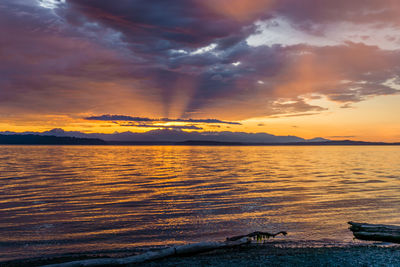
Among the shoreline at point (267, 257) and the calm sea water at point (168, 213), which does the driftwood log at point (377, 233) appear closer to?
the shoreline at point (267, 257)

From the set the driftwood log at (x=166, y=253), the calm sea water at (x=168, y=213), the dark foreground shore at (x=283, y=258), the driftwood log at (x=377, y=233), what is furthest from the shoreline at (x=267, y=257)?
the calm sea water at (x=168, y=213)

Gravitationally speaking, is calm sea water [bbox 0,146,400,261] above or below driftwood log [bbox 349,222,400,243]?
below

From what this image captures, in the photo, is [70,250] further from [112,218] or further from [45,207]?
[45,207]

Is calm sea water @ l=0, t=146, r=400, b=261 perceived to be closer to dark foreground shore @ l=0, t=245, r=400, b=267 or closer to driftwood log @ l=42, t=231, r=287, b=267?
driftwood log @ l=42, t=231, r=287, b=267

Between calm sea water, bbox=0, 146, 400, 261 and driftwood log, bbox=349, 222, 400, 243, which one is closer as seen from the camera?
driftwood log, bbox=349, 222, 400, 243

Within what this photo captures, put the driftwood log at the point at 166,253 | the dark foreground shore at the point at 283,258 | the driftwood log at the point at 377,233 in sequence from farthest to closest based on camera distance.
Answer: the driftwood log at the point at 377,233 < the dark foreground shore at the point at 283,258 < the driftwood log at the point at 166,253

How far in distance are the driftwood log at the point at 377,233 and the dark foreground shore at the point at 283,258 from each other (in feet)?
3.66

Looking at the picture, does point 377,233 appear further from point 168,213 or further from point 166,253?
point 168,213

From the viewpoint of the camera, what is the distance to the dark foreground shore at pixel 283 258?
1129 cm

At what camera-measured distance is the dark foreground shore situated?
37.0 feet

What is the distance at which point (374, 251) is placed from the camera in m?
12.9

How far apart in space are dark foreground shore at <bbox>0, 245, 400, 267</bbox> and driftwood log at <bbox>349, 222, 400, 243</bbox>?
3.66 feet

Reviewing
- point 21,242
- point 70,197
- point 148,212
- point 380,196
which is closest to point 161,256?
point 21,242

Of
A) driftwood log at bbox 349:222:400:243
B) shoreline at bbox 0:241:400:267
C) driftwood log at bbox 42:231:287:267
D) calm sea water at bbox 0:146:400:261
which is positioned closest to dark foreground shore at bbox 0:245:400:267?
shoreline at bbox 0:241:400:267
